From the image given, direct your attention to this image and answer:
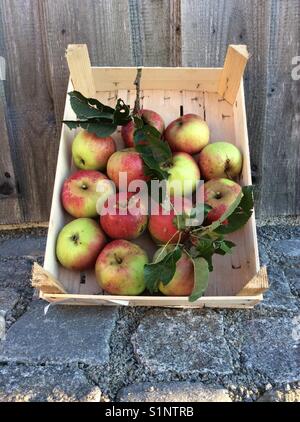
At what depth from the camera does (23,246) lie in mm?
1924

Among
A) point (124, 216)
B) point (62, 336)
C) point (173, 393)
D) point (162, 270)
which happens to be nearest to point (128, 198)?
point (124, 216)

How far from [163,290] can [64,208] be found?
40 cm

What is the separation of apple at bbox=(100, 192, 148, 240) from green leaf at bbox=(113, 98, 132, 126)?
0.22m

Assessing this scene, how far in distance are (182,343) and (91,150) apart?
2.02 ft

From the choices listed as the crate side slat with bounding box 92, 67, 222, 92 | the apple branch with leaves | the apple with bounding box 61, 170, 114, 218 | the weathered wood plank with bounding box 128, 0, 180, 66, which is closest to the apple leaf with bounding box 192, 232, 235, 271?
the apple branch with leaves

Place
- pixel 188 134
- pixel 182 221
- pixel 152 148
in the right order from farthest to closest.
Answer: pixel 188 134, pixel 152 148, pixel 182 221

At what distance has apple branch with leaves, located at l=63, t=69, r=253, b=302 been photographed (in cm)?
129

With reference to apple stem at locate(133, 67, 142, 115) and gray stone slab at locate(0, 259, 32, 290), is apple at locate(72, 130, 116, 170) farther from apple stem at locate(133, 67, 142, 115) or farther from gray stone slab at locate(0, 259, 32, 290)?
gray stone slab at locate(0, 259, 32, 290)

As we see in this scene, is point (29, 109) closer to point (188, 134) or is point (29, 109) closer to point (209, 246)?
point (188, 134)

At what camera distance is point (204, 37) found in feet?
5.61

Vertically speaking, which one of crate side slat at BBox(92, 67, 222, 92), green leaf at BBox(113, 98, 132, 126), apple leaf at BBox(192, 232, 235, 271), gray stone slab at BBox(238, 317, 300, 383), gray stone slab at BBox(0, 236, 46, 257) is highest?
crate side slat at BBox(92, 67, 222, 92)
